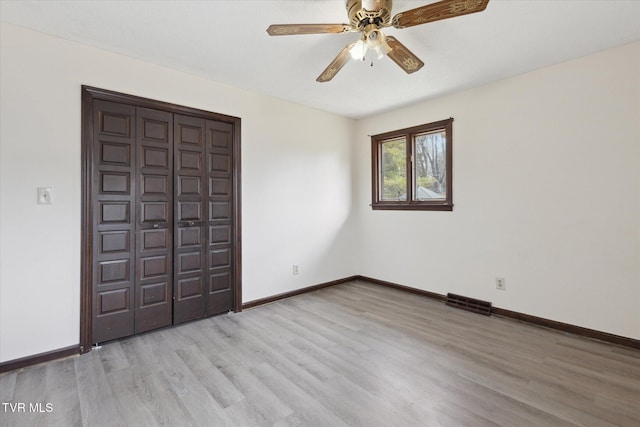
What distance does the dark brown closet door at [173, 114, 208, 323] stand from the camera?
9.72 feet

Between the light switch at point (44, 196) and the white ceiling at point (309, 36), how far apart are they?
121cm

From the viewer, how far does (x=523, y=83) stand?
3.02m

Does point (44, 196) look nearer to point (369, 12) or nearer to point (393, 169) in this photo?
point (369, 12)

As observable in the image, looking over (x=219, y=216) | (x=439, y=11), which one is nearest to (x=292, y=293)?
(x=219, y=216)

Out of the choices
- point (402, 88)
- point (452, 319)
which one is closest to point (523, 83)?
point (402, 88)

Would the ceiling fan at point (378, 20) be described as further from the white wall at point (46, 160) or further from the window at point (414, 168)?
the window at point (414, 168)

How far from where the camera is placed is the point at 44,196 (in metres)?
2.29

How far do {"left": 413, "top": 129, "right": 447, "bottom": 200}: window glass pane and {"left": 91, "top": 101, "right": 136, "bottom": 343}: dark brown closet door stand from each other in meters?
3.32

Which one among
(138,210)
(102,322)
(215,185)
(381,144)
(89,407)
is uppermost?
(381,144)

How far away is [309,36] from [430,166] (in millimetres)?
2345

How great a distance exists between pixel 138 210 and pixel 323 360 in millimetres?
2117

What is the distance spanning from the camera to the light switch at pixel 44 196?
2271mm

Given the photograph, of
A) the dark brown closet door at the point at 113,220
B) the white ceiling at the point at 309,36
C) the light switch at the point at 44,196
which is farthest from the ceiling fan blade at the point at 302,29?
the light switch at the point at 44,196

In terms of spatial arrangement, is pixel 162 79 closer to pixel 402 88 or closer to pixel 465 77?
pixel 402 88
